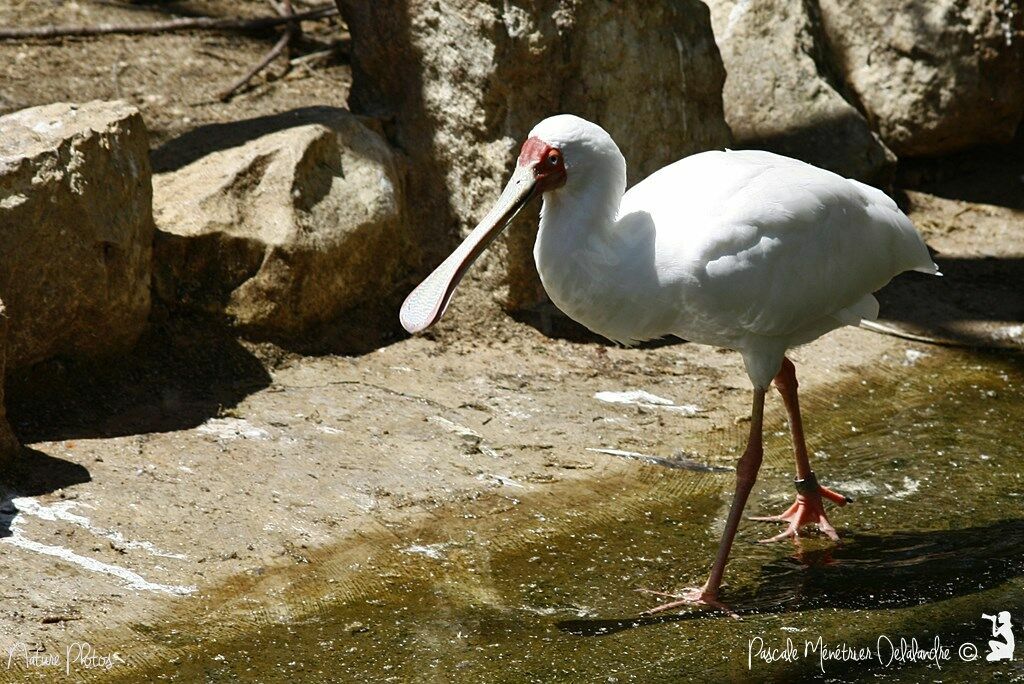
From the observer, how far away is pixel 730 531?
4.70 m

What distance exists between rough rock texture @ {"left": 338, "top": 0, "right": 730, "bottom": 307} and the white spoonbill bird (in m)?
1.96

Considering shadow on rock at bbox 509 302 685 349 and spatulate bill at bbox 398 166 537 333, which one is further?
shadow on rock at bbox 509 302 685 349

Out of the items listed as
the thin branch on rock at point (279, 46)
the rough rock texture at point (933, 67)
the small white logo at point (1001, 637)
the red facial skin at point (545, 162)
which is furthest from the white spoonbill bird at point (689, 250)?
the rough rock texture at point (933, 67)

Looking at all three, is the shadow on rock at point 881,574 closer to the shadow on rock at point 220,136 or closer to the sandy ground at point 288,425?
the sandy ground at point 288,425

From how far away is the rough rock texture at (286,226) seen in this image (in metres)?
6.24

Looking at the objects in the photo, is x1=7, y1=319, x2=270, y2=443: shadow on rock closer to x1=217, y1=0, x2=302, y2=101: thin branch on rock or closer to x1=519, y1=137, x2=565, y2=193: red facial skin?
x1=519, y1=137, x2=565, y2=193: red facial skin

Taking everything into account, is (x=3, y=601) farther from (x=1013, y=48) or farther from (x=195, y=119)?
(x=1013, y=48)


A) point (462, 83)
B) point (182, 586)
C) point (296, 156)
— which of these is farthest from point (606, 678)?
point (462, 83)

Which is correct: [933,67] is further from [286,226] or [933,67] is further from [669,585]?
[669,585]

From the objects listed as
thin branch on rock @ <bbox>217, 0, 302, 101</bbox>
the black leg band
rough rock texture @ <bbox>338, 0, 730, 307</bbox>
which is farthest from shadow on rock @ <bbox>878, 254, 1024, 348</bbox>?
thin branch on rock @ <bbox>217, 0, 302, 101</bbox>

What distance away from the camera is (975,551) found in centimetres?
481

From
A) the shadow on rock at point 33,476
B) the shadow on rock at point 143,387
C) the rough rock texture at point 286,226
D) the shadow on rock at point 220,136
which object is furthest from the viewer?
the shadow on rock at point 220,136

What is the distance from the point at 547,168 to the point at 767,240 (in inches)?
34.3

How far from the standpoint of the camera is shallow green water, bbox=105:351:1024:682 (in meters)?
4.10
